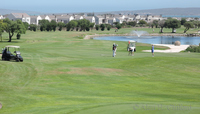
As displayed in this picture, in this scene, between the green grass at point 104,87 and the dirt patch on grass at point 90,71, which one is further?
the dirt patch on grass at point 90,71

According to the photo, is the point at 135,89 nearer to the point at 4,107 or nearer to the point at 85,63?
the point at 4,107

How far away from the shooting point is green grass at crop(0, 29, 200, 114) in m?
16.6

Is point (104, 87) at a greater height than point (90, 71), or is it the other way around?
point (90, 71)

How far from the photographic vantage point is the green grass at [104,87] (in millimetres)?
16572

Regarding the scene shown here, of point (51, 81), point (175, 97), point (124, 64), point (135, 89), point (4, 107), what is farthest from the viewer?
point (124, 64)

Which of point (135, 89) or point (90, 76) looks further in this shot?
point (90, 76)

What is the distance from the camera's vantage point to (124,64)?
36.9 m

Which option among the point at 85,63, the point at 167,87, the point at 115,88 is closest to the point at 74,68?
the point at 85,63

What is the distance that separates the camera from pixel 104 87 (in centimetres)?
2431

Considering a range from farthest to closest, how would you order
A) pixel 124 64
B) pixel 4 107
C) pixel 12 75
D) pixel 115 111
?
pixel 124 64
pixel 12 75
pixel 4 107
pixel 115 111

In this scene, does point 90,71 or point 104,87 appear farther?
point 90,71

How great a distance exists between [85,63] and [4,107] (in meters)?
20.5

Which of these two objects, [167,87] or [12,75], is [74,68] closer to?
[12,75]

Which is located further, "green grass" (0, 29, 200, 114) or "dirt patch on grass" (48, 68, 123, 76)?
"dirt patch on grass" (48, 68, 123, 76)
